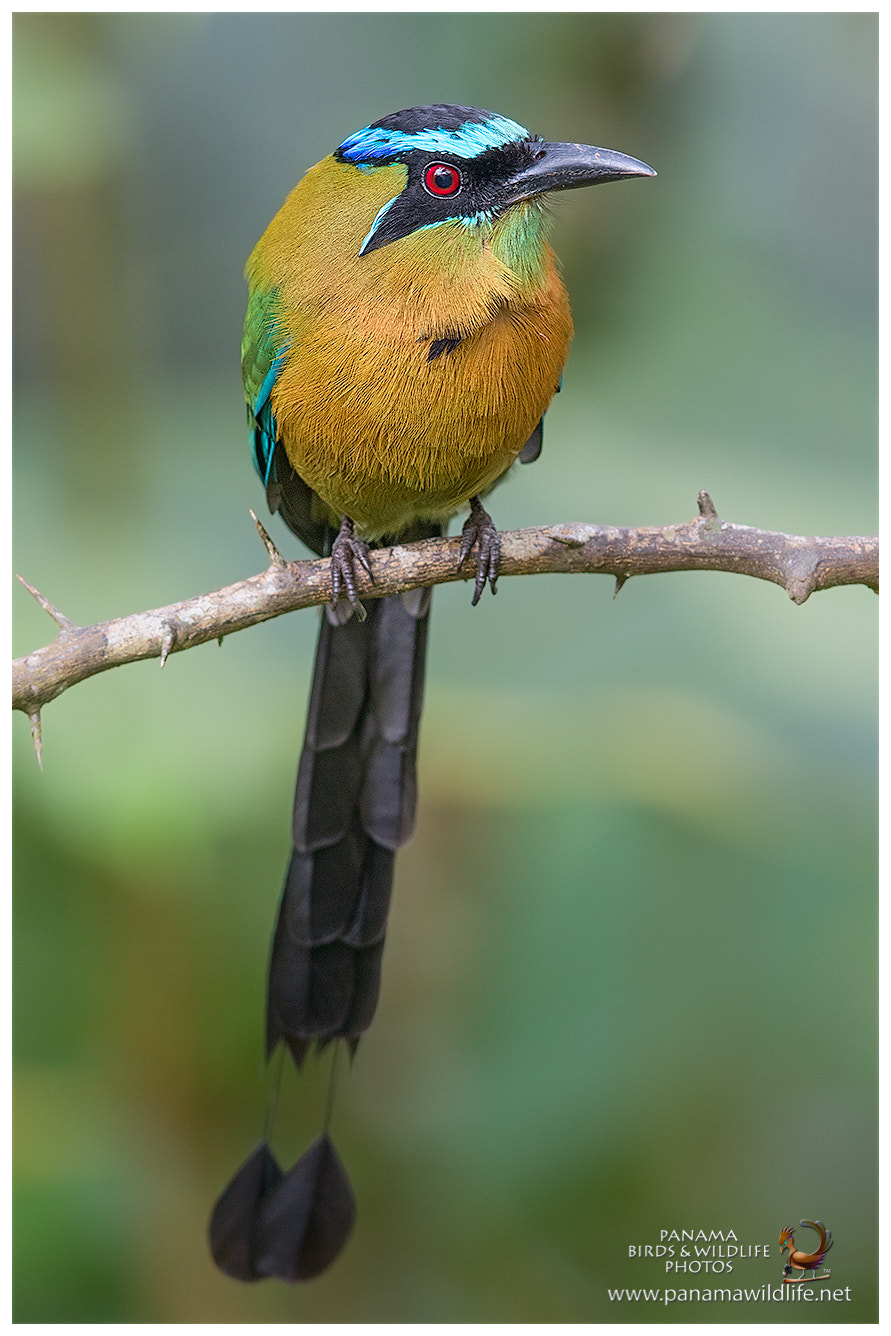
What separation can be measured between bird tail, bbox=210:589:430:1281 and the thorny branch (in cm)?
40

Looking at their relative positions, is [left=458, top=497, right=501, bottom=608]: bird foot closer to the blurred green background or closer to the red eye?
the blurred green background

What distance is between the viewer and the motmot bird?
1990mm

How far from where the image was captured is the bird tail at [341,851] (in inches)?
95.7

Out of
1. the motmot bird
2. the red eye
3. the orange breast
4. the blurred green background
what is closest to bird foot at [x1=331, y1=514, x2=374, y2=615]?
the motmot bird

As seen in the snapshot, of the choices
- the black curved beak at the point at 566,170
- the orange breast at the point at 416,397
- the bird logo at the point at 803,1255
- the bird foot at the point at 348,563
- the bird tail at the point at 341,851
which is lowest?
the bird logo at the point at 803,1255

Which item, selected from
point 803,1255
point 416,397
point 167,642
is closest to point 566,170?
point 416,397

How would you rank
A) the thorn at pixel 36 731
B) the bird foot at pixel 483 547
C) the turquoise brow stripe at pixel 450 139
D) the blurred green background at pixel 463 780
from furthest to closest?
1. the blurred green background at pixel 463 780
2. the bird foot at pixel 483 547
3. the turquoise brow stripe at pixel 450 139
4. the thorn at pixel 36 731

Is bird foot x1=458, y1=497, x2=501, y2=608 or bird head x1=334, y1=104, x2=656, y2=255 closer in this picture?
bird head x1=334, y1=104, x2=656, y2=255

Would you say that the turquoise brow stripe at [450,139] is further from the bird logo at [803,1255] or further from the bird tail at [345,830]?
the bird logo at [803,1255]

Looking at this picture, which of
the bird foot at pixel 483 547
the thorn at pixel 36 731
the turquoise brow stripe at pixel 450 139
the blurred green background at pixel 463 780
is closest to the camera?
the thorn at pixel 36 731

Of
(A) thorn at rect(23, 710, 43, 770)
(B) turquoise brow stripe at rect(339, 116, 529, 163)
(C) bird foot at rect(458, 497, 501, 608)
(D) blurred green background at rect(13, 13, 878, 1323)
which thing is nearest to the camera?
(A) thorn at rect(23, 710, 43, 770)

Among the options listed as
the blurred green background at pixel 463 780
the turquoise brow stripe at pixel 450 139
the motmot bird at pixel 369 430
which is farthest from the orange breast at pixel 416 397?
the blurred green background at pixel 463 780

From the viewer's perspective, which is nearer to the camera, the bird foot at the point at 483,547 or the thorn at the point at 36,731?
the thorn at the point at 36,731
